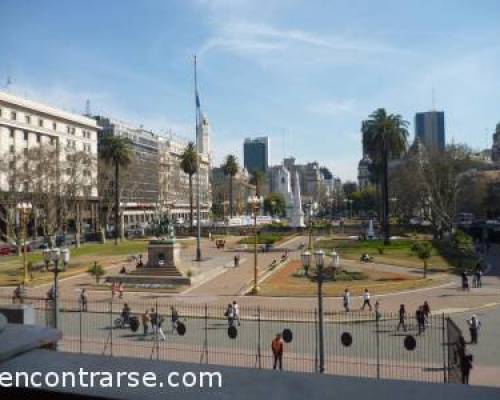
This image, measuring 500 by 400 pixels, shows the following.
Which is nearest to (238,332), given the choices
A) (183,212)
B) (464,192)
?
(464,192)

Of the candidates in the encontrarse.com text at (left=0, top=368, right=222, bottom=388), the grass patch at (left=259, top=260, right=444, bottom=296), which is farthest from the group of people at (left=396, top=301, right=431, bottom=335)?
the encontrarse.com text at (left=0, top=368, right=222, bottom=388)

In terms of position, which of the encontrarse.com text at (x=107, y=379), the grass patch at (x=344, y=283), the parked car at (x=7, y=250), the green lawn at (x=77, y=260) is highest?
the encontrarse.com text at (x=107, y=379)

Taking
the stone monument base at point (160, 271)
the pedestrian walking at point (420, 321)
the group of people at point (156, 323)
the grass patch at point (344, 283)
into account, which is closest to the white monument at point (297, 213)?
the grass patch at point (344, 283)

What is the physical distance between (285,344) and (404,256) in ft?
110

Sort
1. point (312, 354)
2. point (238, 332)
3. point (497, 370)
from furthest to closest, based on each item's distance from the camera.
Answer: point (238, 332) → point (312, 354) → point (497, 370)

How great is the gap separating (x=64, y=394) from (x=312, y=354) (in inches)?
721

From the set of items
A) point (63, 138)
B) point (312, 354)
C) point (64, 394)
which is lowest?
point (312, 354)

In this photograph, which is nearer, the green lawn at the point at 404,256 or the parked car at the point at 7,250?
the green lawn at the point at 404,256

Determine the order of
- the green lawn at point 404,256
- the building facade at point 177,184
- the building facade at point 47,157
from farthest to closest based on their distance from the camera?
1. the building facade at point 177,184
2. the building facade at point 47,157
3. the green lawn at point 404,256

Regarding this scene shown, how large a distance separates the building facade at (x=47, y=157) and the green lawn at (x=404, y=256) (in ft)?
110

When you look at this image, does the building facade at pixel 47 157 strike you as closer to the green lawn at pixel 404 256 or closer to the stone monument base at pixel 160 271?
the stone monument base at pixel 160 271

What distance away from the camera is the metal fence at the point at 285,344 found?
18484mm

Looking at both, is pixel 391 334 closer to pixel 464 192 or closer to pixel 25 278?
pixel 25 278

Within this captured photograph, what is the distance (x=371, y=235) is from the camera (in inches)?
2995
